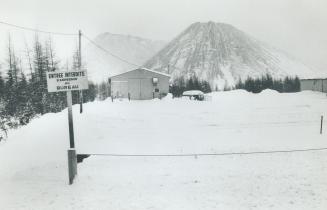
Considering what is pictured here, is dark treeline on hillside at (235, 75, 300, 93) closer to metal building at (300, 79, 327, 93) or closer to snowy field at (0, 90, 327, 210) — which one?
metal building at (300, 79, 327, 93)

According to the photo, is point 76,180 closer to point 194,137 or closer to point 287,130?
point 194,137

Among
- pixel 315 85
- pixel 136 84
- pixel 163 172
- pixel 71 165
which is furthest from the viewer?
pixel 315 85

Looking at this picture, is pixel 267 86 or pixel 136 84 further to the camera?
pixel 267 86

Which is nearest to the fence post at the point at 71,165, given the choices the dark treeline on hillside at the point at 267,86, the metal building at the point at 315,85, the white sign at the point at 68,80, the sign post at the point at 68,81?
the sign post at the point at 68,81

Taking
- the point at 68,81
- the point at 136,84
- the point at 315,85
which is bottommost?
the point at 315,85

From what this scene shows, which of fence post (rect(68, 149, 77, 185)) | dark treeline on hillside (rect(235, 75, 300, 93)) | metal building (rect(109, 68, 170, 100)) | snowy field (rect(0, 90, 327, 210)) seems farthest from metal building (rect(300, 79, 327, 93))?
fence post (rect(68, 149, 77, 185))

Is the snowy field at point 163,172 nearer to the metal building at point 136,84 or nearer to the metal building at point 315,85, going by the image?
the metal building at point 136,84

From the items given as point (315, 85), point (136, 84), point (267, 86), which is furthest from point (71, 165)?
point (267, 86)

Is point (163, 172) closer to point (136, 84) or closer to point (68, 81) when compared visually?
point (68, 81)

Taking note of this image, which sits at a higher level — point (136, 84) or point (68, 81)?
point (136, 84)
